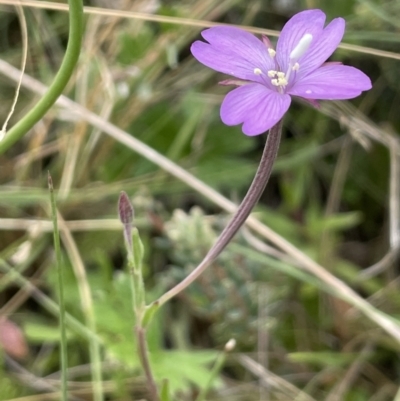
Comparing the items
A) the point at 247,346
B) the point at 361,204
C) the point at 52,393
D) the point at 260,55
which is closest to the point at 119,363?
the point at 52,393

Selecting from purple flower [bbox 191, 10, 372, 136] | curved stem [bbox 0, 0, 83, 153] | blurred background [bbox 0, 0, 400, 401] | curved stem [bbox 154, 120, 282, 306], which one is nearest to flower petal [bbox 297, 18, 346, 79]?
purple flower [bbox 191, 10, 372, 136]

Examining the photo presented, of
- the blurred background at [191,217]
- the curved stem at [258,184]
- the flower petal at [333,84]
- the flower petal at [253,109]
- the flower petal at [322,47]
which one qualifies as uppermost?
the flower petal at [322,47]

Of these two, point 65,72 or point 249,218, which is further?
point 249,218

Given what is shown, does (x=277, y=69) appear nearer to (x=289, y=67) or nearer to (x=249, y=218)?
(x=289, y=67)

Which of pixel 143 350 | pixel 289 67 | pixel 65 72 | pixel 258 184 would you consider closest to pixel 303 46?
pixel 289 67

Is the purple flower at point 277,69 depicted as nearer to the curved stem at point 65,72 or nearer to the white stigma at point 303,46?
the white stigma at point 303,46

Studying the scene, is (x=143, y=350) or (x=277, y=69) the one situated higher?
(x=277, y=69)

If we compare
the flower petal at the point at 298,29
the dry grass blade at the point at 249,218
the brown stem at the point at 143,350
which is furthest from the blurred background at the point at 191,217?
the flower petal at the point at 298,29

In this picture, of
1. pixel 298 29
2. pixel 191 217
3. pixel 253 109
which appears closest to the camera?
pixel 253 109

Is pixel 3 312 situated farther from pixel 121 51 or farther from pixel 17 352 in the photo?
pixel 121 51
